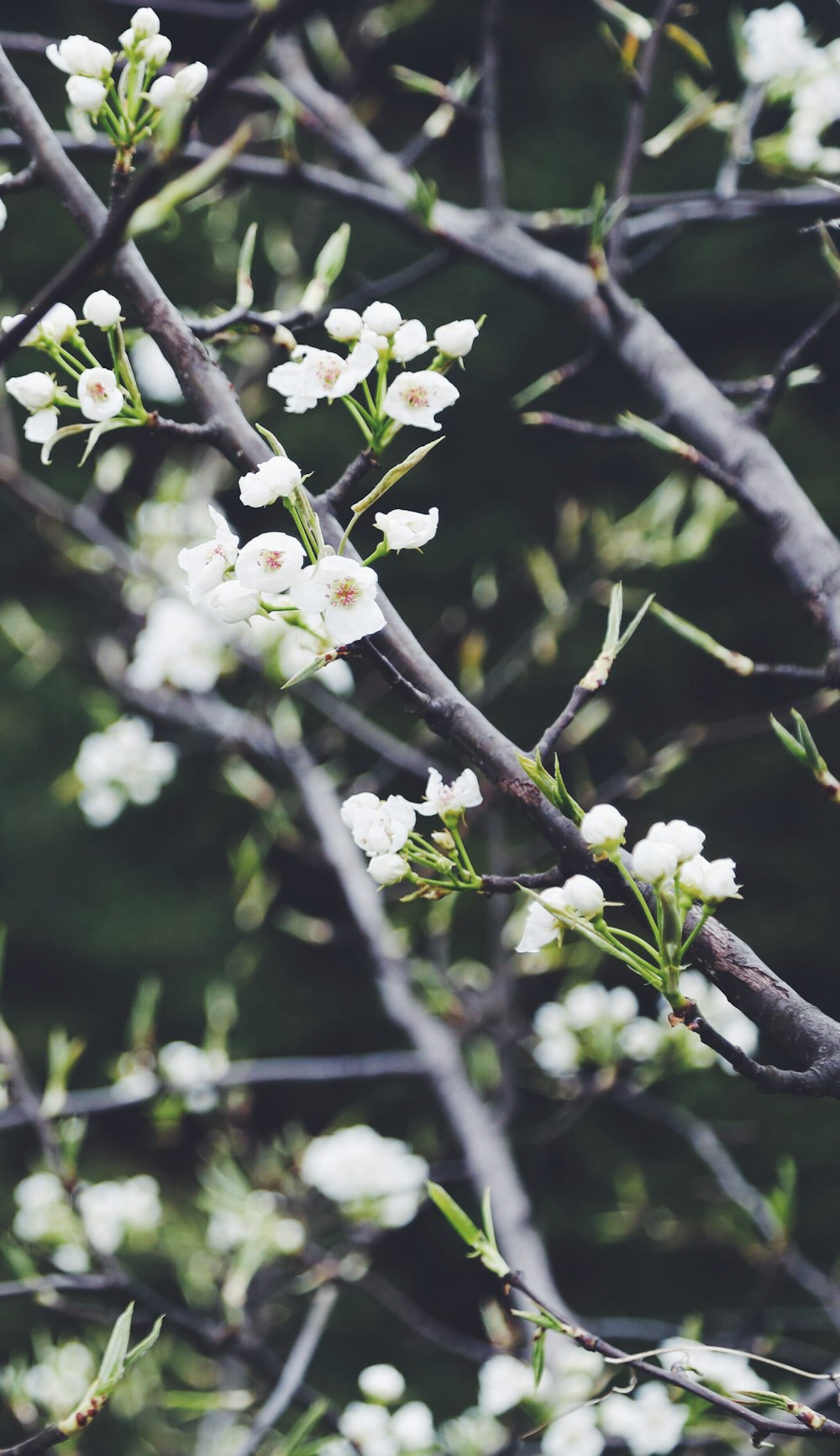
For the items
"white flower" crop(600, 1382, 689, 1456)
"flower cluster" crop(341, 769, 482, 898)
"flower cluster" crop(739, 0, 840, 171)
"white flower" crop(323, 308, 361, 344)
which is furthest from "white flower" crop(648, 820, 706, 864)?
"flower cluster" crop(739, 0, 840, 171)

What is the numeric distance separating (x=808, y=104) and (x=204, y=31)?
1927mm

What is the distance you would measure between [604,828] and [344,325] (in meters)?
0.30

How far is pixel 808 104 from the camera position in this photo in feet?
3.59

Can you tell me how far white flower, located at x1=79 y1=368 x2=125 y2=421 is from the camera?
532 mm

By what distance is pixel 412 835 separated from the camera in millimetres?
541

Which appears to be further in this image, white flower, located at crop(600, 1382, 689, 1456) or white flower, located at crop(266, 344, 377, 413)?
white flower, located at crop(600, 1382, 689, 1456)

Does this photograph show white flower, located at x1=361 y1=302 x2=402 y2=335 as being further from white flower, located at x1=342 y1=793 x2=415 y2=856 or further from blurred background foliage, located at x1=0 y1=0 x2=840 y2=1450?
blurred background foliage, located at x1=0 y1=0 x2=840 y2=1450

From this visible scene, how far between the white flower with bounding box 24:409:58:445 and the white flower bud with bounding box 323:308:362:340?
19 cm

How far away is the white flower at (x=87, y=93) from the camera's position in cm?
56

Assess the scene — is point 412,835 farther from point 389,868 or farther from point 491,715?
point 491,715

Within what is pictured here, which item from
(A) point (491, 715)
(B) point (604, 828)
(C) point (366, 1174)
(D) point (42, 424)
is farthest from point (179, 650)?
(B) point (604, 828)

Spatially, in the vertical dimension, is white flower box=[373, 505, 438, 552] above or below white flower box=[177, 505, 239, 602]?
below

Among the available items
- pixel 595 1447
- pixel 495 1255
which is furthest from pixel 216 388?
pixel 595 1447

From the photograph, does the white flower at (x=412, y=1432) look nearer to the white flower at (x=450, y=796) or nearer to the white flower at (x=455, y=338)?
the white flower at (x=450, y=796)
